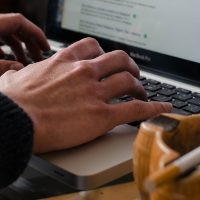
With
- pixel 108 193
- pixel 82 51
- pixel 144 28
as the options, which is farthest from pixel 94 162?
pixel 144 28

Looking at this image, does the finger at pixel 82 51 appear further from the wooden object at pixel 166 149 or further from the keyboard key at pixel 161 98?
the wooden object at pixel 166 149

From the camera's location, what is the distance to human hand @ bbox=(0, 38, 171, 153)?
419 millimetres

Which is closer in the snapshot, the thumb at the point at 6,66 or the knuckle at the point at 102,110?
the knuckle at the point at 102,110

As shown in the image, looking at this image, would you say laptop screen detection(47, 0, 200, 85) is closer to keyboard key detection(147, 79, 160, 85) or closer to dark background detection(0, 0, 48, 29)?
keyboard key detection(147, 79, 160, 85)

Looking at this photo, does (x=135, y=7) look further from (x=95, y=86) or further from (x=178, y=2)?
(x=95, y=86)

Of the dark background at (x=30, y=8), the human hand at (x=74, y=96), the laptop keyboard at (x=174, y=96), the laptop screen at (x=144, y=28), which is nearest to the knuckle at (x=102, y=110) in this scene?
the human hand at (x=74, y=96)

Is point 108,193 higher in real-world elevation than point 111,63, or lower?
lower

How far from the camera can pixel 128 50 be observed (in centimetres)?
73

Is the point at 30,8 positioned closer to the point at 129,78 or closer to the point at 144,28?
the point at 144,28

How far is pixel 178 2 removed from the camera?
66 cm

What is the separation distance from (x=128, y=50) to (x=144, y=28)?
49 mm

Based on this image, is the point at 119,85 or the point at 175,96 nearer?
the point at 119,85

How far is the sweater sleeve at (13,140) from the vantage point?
0.37 meters

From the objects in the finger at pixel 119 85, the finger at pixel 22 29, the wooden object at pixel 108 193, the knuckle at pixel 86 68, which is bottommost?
the wooden object at pixel 108 193
